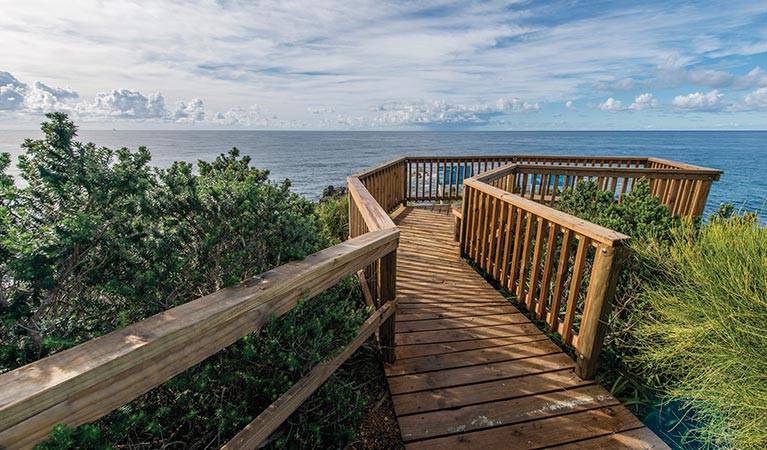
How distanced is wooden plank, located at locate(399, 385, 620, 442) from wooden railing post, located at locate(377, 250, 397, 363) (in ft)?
1.77

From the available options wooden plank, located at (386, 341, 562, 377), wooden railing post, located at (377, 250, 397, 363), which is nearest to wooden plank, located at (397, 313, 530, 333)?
wooden plank, located at (386, 341, 562, 377)

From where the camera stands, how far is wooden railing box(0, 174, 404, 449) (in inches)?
29.0

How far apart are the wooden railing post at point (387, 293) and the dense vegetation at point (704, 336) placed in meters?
1.62

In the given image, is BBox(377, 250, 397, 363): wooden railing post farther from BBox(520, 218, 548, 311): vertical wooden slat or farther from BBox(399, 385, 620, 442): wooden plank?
BBox(520, 218, 548, 311): vertical wooden slat

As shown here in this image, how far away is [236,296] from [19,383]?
1.92ft

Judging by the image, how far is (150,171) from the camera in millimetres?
1620

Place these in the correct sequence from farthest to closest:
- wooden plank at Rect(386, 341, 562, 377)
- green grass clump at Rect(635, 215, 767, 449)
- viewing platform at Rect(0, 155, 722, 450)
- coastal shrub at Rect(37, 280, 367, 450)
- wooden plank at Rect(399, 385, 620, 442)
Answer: wooden plank at Rect(386, 341, 562, 377), wooden plank at Rect(399, 385, 620, 442), green grass clump at Rect(635, 215, 767, 449), coastal shrub at Rect(37, 280, 367, 450), viewing platform at Rect(0, 155, 722, 450)

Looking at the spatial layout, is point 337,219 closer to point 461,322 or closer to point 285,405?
point 461,322

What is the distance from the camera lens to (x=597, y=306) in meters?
2.27

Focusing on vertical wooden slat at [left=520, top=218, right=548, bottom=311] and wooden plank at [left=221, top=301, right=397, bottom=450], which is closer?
wooden plank at [left=221, top=301, right=397, bottom=450]

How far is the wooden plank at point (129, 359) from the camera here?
73cm

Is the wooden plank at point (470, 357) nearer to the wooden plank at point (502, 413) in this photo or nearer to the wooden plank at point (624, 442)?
the wooden plank at point (502, 413)

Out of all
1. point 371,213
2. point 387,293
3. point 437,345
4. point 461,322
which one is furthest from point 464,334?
point 371,213

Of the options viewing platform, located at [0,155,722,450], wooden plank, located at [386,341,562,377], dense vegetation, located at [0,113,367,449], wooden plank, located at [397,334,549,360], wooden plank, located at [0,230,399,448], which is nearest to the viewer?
wooden plank, located at [0,230,399,448]
